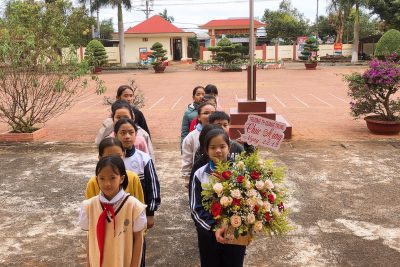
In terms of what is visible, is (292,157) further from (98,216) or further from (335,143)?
(98,216)

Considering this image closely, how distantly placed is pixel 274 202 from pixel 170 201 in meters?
2.84

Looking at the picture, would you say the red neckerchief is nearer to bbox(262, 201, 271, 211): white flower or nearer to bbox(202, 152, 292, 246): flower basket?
bbox(202, 152, 292, 246): flower basket

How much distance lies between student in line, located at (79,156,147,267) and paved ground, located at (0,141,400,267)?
49.8 inches

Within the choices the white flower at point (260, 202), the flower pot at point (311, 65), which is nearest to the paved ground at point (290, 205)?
the white flower at point (260, 202)

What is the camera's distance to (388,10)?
3359 cm

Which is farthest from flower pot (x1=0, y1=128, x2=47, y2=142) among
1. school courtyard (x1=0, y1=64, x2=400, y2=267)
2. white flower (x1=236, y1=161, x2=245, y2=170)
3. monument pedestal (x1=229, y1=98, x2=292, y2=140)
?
white flower (x1=236, y1=161, x2=245, y2=170)

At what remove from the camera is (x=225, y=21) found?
123 feet

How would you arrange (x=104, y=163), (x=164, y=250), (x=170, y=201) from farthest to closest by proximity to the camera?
(x=170, y=201), (x=164, y=250), (x=104, y=163)

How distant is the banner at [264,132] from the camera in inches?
117

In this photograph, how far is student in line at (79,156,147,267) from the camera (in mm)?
2434

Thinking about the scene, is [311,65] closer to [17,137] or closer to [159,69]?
[159,69]

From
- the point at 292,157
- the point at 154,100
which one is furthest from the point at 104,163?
the point at 154,100

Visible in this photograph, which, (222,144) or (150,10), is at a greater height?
(150,10)

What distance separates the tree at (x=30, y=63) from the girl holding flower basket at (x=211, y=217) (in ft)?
20.7
